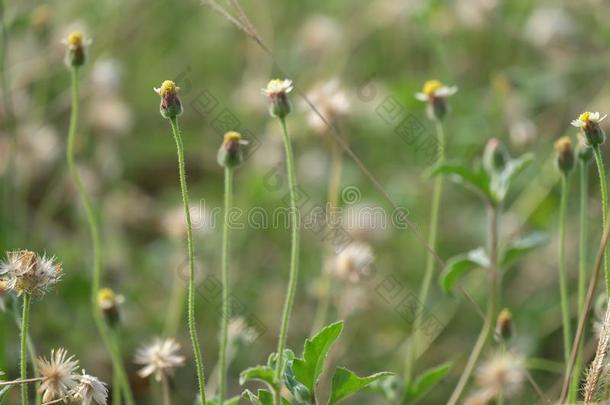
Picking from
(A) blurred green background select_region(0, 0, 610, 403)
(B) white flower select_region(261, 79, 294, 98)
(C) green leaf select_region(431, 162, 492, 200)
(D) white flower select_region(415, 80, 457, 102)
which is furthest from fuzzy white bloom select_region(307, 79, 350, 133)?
(B) white flower select_region(261, 79, 294, 98)

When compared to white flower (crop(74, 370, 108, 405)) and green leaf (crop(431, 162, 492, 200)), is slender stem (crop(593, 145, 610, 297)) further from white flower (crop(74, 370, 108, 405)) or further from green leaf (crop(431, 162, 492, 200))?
white flower (crop(74, 370, 108, 405))

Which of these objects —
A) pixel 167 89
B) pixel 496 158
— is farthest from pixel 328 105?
pixel 167 89

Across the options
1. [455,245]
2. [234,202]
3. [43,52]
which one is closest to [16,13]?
[43,52]

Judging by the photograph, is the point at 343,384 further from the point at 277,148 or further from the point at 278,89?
the point at 277,148

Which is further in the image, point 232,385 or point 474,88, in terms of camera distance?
point 474,88

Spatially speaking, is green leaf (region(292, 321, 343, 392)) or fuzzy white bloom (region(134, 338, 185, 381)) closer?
green leaf (region(292, 321, 343, 392))

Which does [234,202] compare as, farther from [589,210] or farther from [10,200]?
[589,210]
